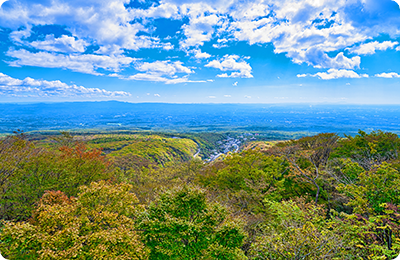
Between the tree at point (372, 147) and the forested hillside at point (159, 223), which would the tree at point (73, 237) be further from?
the tree at point (372, 147)

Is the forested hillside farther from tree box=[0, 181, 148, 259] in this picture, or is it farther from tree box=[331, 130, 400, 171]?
tree box=[331, 130, 400, 171]

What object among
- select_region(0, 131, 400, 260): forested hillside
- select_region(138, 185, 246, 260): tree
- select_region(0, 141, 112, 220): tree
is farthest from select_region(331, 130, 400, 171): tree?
select_region(0, 141, 112, 220): tree

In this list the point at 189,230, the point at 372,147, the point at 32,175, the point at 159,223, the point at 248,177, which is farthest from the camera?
the point at 248,177

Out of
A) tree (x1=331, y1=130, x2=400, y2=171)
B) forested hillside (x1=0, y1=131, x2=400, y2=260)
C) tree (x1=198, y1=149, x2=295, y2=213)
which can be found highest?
tree (x1=331, y1=130, x2=400, y2=171)

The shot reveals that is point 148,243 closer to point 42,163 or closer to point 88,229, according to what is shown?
point 88,229

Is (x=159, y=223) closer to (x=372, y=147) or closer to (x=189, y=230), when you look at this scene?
(x=189, y=230)

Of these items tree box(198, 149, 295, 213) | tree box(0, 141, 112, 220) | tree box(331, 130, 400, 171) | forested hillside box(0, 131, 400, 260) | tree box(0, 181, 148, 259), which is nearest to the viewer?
tree box(0, 181, 148, 259)

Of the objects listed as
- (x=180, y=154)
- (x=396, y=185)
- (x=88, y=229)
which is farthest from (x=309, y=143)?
(x=180, y=154)

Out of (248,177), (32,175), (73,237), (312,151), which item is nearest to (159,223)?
(73,237)
